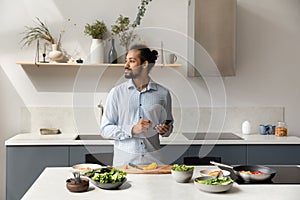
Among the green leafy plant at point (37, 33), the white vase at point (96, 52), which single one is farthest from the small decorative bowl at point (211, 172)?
A: the green leafy plant at point (37, 33)

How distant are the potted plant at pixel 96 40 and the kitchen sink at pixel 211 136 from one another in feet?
3.48

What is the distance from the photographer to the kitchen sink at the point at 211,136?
412cm

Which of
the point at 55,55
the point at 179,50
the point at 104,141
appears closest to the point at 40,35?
the point at 55,55

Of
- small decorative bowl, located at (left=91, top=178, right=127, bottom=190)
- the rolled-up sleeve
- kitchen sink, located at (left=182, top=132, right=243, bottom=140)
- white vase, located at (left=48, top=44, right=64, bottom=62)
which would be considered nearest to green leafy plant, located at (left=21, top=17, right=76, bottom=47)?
white vase, located at (left=48, top=44, right=64, bottom=62)

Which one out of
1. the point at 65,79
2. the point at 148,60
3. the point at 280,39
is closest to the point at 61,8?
the point at 65,79

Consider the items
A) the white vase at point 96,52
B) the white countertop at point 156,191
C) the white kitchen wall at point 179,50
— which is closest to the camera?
the white countertop at point 156,191

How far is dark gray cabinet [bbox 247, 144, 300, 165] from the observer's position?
12.9 feet

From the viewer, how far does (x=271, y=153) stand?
12.9 ft

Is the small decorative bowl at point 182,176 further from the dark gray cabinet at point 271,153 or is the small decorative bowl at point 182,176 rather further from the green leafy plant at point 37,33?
the green leafy plant at point 37,33

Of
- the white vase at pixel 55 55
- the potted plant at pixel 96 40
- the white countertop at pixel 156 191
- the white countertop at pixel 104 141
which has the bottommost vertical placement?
the white countertop at pixel 156 191

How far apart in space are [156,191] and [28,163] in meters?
1.91

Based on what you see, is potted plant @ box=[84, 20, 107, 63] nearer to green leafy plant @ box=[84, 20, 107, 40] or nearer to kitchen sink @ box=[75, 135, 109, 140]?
green leafy plant @ box=[84, 20, 107, 40]

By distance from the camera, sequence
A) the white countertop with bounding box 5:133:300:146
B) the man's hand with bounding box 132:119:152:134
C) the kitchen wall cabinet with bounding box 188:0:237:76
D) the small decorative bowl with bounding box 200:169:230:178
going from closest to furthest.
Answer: the small decorative bowl with bounding box 200:169:230:178 < the man's hand with bounding box 132:119:152:134 < the white countertop with bounding box 5:133:300:146 < the kitchen wall cabinet with bounding box 188:0:237:76

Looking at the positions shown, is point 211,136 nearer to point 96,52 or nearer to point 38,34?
point 96,52
